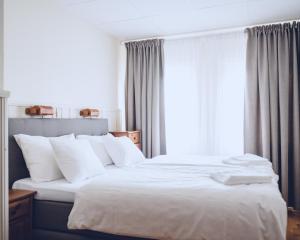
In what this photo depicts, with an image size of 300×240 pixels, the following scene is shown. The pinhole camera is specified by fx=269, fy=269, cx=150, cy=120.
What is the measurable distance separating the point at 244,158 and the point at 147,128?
184 cm

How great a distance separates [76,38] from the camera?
3.55m

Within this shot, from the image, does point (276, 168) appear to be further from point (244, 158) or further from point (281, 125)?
point (244, 158)

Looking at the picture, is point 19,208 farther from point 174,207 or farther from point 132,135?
point 132,135

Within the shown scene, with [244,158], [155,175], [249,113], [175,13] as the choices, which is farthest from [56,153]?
[249,113]

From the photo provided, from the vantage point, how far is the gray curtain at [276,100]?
3.62 metres

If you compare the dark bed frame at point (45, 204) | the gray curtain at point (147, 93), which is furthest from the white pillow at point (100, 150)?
the gray curtain at point (147, 93)

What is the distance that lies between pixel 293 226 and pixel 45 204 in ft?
9.00

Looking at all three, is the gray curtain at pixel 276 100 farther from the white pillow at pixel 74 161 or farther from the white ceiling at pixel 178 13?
the white pillow at pixel 74 161

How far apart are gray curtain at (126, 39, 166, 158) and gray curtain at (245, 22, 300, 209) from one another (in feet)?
4.44

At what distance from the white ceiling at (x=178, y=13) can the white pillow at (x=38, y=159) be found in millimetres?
1721

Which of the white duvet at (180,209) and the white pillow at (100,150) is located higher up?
the white pillow at (100,150)

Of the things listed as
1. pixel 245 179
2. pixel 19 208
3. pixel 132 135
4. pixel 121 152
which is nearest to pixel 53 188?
pixel 19 208

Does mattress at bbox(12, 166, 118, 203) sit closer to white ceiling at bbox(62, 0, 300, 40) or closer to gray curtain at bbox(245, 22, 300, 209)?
white ceiling at bbox(62, 0, 300, 40)

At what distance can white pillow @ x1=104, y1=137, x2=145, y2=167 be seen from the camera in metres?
3.04
